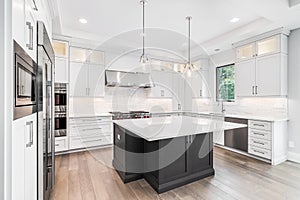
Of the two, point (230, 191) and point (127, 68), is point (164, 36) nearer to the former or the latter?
point (127, 68)

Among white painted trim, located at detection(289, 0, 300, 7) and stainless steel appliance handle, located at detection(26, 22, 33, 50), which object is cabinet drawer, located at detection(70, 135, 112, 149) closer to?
stainless steel appliance handle, located at detection(26, 22, 33, 50)

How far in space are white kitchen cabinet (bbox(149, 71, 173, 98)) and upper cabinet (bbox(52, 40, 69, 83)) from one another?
8.86 ft

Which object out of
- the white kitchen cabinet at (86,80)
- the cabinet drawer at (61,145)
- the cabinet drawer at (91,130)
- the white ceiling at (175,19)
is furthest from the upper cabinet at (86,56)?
the cabinet drawer at (61,145)

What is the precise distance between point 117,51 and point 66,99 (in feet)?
6.64

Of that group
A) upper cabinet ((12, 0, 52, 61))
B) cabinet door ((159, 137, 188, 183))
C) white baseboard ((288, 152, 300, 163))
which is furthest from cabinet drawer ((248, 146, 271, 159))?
upper cabinet ((12, 0, 52, 61))

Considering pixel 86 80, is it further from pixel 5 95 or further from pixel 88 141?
pixel 5 95

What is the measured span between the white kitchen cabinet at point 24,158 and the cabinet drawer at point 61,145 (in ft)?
9.12

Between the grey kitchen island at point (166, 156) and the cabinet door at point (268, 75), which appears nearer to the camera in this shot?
the grey kitchen island at point (166, 156)

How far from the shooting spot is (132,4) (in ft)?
9.55

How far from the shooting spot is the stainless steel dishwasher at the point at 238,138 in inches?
151

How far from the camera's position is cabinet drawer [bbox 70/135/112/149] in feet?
13.8

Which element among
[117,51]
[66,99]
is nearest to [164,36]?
[117,51]

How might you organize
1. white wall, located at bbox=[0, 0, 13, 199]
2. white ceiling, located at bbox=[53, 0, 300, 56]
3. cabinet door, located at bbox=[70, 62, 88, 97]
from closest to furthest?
1. white wall, located at bbox=[0, 0, 13, 199]
2. white ceiling, located at bbox=[53, 0, 300, 56]
3. cabinet door, located at bbox=[70, 62, 88, 97]

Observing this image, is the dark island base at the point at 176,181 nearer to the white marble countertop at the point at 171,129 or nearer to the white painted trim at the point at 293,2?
the white marble countertop at the point at 171,129
